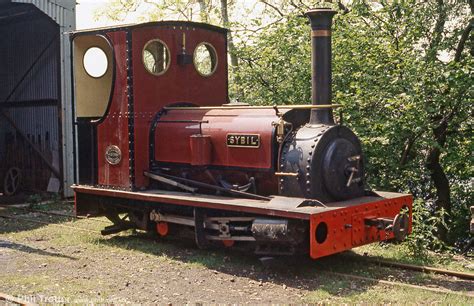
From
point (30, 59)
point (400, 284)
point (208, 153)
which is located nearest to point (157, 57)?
point (208, 153)

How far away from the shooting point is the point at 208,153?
748cm

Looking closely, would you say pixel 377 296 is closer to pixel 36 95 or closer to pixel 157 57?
pixel 157 57

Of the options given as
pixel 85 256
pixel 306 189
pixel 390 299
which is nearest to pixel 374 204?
pixel 306 189

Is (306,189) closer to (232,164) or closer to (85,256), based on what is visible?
(232,164)

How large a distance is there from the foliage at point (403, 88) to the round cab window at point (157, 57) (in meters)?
2.87

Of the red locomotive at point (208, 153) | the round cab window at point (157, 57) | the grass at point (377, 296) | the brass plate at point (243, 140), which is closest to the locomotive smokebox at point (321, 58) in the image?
the red locomotive at point (208, 153)

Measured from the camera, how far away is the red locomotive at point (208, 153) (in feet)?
21.3

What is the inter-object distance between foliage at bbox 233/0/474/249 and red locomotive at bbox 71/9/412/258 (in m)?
1.73

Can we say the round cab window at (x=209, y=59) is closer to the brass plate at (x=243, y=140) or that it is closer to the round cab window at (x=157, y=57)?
the round cab window at (x=157, y=57)

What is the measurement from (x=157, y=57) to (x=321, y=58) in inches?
98.8

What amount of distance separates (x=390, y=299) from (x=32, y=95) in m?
12.3

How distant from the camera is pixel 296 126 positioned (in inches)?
276

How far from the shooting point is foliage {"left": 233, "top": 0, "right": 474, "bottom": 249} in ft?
29.3

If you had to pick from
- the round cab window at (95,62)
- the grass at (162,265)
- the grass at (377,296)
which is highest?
the round cab window at (95,62)
